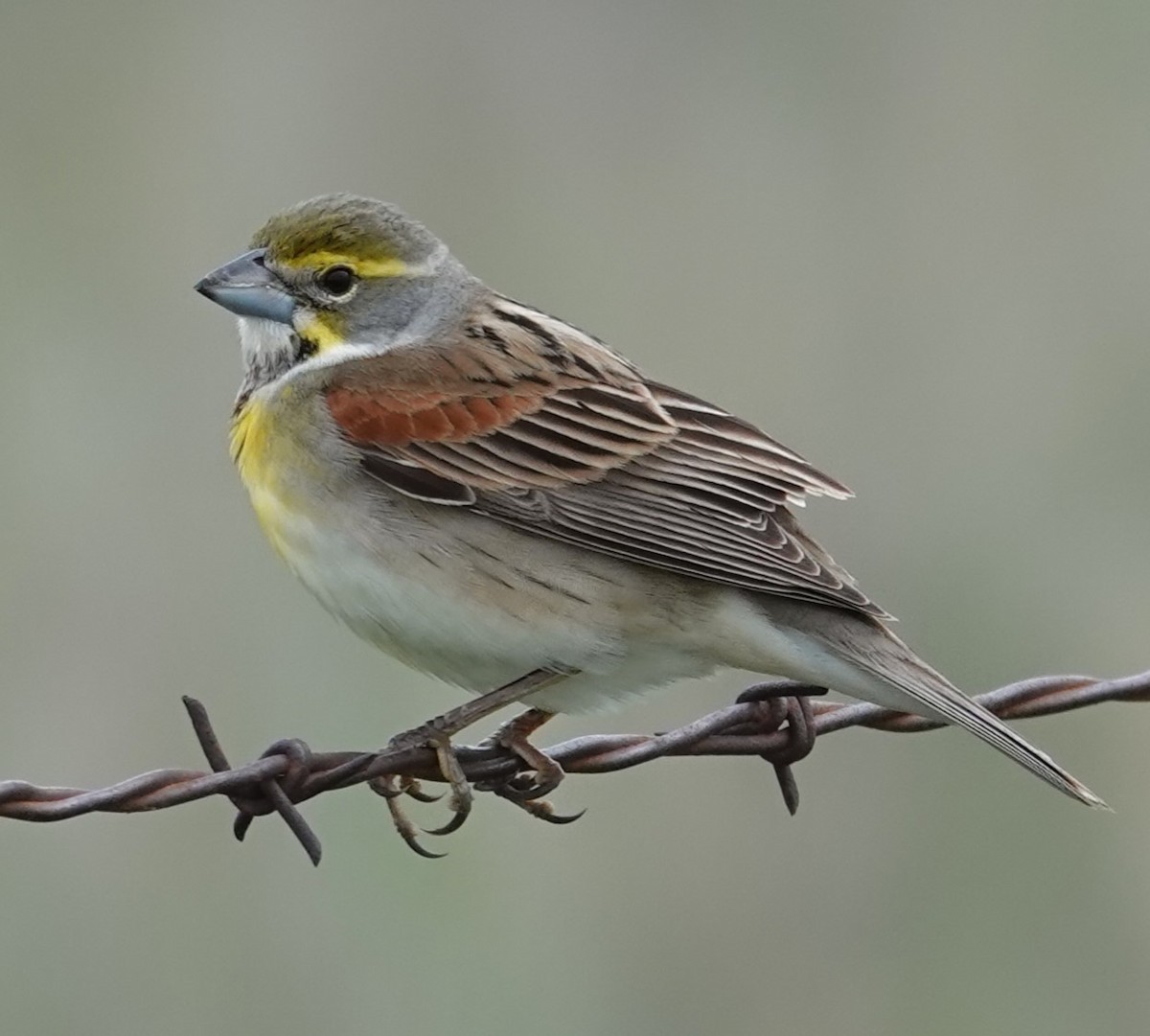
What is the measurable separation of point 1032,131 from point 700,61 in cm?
164

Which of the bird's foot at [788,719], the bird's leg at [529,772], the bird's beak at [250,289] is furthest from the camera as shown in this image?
the bird's beak at [250,289]

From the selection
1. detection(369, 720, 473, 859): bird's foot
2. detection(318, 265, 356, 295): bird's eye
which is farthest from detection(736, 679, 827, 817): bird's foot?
detection(318, 265, 356, 295): bird's eye

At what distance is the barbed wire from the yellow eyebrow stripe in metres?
1.50

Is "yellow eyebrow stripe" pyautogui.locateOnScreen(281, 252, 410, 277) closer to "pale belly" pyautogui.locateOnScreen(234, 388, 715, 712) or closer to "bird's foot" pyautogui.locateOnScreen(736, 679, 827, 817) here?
"pale belly" pyautogui.locateOnScreen(234, 388, 715, 712)

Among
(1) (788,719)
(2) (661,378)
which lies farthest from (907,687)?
(2) (661,378)

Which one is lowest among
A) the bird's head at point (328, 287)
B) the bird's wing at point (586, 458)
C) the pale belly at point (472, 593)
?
the pale belly at point (472, 593)

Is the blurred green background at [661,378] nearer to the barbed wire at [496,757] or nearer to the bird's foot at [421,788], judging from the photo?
the bird's foot at [421,788]

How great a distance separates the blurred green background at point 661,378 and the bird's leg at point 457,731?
1.46m

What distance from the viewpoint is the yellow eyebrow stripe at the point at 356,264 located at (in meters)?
6.53

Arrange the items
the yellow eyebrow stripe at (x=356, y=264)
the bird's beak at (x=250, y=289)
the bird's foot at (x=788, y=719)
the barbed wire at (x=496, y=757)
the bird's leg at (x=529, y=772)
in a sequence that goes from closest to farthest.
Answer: the barbed wire at (x=496, y=757), the bird's foot at (x=788, y=719), the bird's leg at (x=529, y=772), the bird's beak at (x=250, y=289), the yellow eyebrow stripe at (x=356, y=264)

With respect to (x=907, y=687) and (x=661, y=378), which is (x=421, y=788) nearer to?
(x=907, y=687)

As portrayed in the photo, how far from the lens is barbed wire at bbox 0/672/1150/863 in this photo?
4.96 m

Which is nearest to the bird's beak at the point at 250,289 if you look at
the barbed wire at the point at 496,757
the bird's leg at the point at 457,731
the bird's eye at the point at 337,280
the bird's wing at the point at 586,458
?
the bird's eye at the point at 337,280

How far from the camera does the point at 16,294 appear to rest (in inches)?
349
